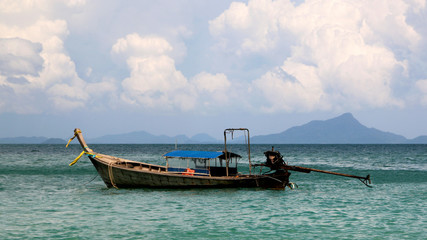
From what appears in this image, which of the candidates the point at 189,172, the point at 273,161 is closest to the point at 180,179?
the point at 189,172

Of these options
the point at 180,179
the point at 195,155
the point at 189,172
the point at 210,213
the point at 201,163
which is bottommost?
the point at 210,213

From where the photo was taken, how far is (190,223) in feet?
65.8

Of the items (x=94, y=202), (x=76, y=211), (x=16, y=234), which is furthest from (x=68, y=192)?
(x=16, y=234)

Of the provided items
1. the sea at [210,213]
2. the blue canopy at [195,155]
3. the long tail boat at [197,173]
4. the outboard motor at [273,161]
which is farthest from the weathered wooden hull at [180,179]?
the blue canopy at [195,155]

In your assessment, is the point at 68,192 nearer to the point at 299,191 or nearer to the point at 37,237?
the point at 37,237

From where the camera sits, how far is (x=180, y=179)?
100ft

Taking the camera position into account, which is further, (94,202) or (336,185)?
(336,185)

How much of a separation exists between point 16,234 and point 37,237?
1.14m

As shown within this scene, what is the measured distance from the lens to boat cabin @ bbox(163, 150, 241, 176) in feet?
104

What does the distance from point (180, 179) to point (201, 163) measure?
2260 mm

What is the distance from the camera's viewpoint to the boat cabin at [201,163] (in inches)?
1244

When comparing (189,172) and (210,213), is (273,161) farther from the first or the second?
(210,213)

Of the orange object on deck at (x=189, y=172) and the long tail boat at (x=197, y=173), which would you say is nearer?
the long tail boat at (x=197, y=173)

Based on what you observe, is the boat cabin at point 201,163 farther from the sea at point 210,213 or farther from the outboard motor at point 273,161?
the outboard motor at point 273,161
